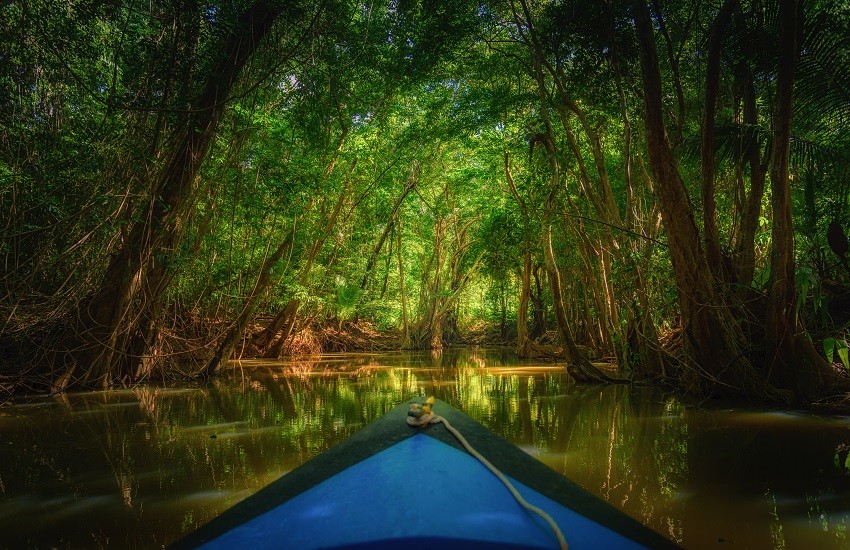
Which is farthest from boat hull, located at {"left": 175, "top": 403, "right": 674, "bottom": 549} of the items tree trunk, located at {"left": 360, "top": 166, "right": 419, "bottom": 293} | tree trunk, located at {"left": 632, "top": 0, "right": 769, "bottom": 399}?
tree trunk, located at {"left": 360, "top": 166, "right": 419, "bottom": 293}

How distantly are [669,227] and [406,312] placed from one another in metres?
13.1

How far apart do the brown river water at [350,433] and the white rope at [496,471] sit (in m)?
1.01

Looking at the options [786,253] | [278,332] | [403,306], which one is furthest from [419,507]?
[403,306]

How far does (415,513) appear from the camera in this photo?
53.1 inches

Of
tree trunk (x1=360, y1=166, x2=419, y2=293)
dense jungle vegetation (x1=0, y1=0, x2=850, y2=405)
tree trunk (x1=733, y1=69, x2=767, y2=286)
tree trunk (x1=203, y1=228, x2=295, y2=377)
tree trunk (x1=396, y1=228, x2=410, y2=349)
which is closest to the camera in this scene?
dense jungle vegetation (x1=0, y1=0, x2=850, y2=405)

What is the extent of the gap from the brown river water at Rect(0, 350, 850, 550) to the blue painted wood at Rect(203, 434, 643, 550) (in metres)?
0.91

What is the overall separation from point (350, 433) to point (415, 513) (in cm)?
291

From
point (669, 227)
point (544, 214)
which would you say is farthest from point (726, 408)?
point (544, 214)

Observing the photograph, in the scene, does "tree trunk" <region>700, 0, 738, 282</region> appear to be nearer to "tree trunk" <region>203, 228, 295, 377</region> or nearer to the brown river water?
the brown river water

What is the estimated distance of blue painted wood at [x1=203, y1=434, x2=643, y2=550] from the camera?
1.30 metres

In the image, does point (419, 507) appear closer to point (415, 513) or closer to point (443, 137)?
point (415, 513)

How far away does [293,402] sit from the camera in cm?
607

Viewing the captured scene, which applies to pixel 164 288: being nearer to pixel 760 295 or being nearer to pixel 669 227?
pixel 669 227

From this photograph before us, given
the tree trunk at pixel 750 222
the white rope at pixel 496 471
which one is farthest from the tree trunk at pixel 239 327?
the white rope at pixel 496 471
